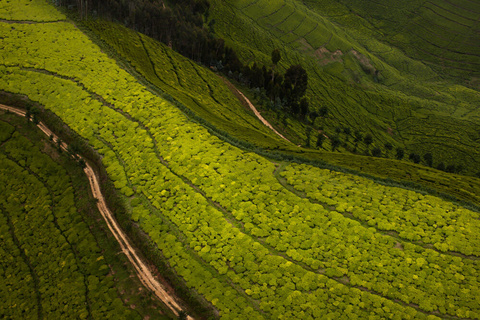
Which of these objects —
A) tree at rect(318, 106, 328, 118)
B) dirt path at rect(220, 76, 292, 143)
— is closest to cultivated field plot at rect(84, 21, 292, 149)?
dirt path at rect(220, 76, 292, 143)

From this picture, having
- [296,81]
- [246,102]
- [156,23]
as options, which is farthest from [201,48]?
[296,81]

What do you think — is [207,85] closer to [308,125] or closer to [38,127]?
[308,125]

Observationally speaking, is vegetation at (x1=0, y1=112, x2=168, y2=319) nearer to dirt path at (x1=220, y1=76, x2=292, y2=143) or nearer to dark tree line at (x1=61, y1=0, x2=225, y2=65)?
dark tree line at (x1=61, y1=0, x2=225, y2=65)

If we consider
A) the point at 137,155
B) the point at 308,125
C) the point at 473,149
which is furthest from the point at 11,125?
the point at 473,149

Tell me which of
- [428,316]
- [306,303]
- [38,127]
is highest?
[428,316]

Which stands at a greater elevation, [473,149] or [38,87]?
[473,149]

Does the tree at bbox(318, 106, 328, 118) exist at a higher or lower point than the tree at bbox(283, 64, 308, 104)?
lower
